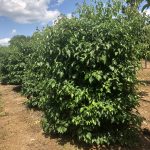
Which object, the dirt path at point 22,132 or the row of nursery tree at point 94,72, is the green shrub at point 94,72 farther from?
the dirt path at point 22,132

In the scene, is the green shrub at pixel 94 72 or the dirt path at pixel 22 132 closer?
the green shrub at pixel 94 72

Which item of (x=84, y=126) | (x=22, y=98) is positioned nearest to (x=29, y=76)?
(x=22, y=98)

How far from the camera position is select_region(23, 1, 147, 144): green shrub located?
21.7 feet

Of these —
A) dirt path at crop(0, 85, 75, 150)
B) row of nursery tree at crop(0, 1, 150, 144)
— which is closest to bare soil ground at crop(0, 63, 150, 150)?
dirt path at crop(0, 85, 75, 150)

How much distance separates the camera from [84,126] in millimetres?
6805

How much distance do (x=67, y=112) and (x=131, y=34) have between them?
7.63 feet

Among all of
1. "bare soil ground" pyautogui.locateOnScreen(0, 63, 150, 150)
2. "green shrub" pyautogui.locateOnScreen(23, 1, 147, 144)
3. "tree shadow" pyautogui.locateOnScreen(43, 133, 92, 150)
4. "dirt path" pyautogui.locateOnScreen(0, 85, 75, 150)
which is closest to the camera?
"green shrub" pyautogui.locateOnScreen(23, 1, 147, 144)

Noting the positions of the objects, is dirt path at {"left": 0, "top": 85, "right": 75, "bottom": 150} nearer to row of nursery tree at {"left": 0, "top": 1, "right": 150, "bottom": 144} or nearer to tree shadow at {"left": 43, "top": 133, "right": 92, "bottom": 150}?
tree shadow at {"left": 43, "top": 133, "right": 92, "bottom": 150}

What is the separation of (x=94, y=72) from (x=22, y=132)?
3358 millimetres

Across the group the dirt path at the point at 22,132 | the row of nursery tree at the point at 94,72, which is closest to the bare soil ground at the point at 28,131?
the dirt path at the point at 22,132

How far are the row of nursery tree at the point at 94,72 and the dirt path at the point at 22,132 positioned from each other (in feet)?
2.05

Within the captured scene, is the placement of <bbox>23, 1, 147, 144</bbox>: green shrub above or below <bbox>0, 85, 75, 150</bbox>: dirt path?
above

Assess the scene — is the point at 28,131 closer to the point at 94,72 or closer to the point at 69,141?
the point at 69,141

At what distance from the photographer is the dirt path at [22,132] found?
758 cm
